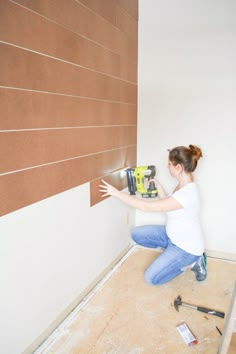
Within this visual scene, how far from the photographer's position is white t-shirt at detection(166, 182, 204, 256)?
1940 millimetres

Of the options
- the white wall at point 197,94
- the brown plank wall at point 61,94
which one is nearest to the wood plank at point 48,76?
the brown plank wall at point 61,94

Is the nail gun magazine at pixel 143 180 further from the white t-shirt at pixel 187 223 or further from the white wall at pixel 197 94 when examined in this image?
the white wall at pixel 197 94

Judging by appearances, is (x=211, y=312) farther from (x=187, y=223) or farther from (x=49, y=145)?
(x=49, y=145)

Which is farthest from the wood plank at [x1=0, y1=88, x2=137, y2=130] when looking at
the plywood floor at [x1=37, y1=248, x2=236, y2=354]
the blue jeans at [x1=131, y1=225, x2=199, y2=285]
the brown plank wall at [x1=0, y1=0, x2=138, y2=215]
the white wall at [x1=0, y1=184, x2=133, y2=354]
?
the plywood floor at [x1=37, y1=248, x2=236, y2=354]

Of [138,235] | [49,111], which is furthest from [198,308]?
[49,111]

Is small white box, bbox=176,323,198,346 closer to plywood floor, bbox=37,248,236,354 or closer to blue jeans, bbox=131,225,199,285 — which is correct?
plywood floor, bbox=37,248,236,354

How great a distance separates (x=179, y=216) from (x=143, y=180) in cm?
41

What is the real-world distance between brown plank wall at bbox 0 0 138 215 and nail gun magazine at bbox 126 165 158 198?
0.15 m

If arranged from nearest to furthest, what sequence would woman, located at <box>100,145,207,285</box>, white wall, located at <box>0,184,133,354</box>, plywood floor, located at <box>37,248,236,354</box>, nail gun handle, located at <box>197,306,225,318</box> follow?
1. white wall, located at <box>0,184,133,354</box>
2. plywood floor, located at <box>37,248,236,354</box>
3. nail gun handle, located at <box>197,306,225,318</box>
4. woman, located at <box>100,145,207,285</box>

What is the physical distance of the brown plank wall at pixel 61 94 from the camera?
1.26 meters

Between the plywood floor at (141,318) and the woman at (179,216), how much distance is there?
125 mm

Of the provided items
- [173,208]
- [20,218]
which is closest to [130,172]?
[173,208]

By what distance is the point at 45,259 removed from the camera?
1.59 metres

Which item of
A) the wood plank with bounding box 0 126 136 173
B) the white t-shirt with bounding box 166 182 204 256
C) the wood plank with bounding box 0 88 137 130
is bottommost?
the white t-shirt with bounding box 166 182 204 256
